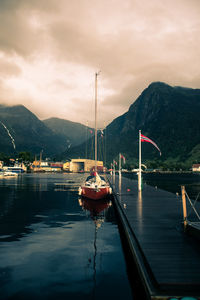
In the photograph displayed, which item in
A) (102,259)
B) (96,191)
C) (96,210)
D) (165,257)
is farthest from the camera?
(96,191)

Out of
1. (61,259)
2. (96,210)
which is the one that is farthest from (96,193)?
(61,259)

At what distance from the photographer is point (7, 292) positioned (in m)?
11.0

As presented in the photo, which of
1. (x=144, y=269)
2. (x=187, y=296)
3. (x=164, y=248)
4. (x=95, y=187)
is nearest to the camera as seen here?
(x=187, y=296)

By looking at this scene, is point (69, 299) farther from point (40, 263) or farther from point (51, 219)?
point (51, 219)

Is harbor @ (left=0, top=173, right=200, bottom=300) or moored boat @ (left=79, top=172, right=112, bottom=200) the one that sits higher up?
moored boat @ (left=79, top=172, right=112, bottom=200)

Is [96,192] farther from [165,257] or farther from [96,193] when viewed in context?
[165,257]

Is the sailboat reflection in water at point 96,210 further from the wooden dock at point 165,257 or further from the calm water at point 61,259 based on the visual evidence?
the wooden dock at point 165,257

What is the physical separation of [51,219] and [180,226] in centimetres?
1469

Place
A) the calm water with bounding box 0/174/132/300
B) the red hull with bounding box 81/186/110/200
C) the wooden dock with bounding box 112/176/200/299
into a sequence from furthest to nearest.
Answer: the red hull with bounding box 81/186/110/200
the calm water with bounding box 0/174/132/300
the wooden dock with bounding box 112/176/200/299

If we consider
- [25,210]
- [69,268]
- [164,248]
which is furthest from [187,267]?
[25,210]

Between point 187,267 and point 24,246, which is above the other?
point 187,267

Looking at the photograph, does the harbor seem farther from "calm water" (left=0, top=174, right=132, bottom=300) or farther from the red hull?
the red hull

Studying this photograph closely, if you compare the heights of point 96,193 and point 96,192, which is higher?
point 96,192

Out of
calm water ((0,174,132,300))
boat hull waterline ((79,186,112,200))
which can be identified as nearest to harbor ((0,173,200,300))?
calm water ((0,174,132,300))
